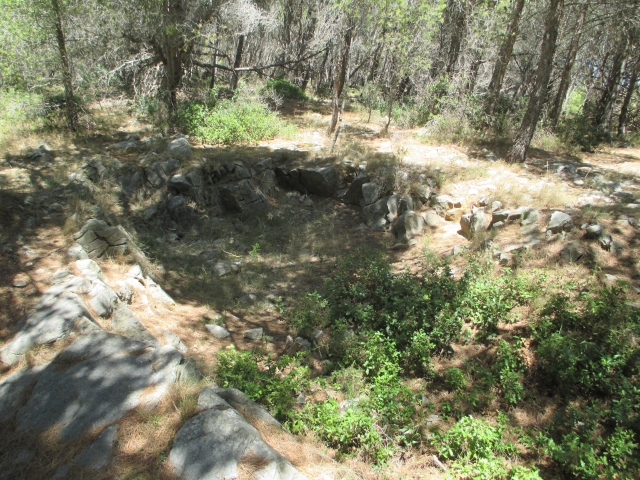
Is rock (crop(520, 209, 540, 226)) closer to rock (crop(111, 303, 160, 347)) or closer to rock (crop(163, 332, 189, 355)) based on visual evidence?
rock (crop(163, 332, 189, 355))

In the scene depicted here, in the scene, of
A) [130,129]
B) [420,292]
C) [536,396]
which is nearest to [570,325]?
[536,396]

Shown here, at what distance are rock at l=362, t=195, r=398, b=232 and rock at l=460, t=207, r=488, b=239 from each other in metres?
1.49

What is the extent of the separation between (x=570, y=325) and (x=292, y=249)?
493 centimetres

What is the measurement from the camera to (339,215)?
9414 mm

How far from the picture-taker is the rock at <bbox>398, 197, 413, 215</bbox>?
8453 mm

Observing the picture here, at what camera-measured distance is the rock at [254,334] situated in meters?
5.34

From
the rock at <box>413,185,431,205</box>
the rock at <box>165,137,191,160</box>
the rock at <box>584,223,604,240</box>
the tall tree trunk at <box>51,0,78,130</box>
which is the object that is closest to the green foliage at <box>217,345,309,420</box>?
the rock at <box>584,223,604,240</box>

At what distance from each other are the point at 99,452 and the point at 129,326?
1984 millimetres

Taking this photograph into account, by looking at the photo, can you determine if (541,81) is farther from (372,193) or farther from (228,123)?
(228,123)

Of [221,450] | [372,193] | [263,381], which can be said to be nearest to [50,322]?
[263,381]

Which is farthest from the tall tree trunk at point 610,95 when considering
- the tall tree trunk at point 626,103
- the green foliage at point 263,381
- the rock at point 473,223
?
the green foliage at point 263,381

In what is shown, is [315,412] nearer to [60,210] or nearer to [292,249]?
[292,249]

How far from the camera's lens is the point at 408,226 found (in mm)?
8000

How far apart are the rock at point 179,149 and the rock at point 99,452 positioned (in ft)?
26.0
